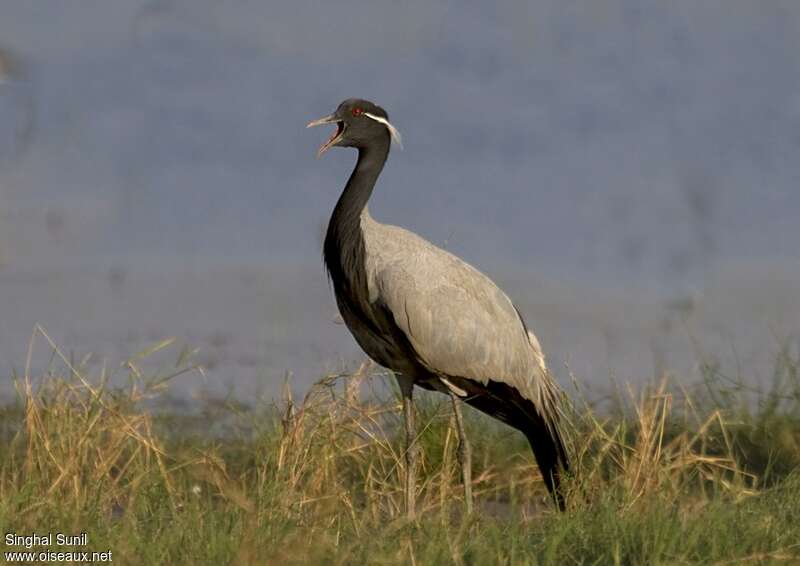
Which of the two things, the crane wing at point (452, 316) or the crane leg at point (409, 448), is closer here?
the crane leg at point (409, 448)

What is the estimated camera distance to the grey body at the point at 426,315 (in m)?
7.21

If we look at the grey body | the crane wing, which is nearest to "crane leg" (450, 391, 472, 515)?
the grey body

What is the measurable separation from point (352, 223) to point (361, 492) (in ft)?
6.79

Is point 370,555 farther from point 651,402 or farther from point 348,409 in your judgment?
point 651,402

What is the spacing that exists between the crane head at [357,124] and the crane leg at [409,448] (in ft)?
4.80

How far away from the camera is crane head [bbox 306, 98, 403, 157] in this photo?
780 cm

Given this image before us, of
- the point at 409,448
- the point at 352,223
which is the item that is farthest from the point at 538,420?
the point at 352,223

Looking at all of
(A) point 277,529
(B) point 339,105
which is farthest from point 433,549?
(B) point 339,105

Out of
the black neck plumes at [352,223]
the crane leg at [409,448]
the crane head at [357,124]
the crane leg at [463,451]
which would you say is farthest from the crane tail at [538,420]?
the crane head at [357,124]

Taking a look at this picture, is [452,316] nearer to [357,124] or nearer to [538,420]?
[538,420]

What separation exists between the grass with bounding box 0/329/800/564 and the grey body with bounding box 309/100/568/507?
286 mm

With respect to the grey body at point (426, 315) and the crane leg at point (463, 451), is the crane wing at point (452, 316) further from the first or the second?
the crane leg at point (463, 451)

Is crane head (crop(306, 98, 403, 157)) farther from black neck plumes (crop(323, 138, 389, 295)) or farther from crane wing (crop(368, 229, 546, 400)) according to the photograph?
crane wing (crop(368, 229, 546, 400))

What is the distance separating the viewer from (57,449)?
23.7 feet
